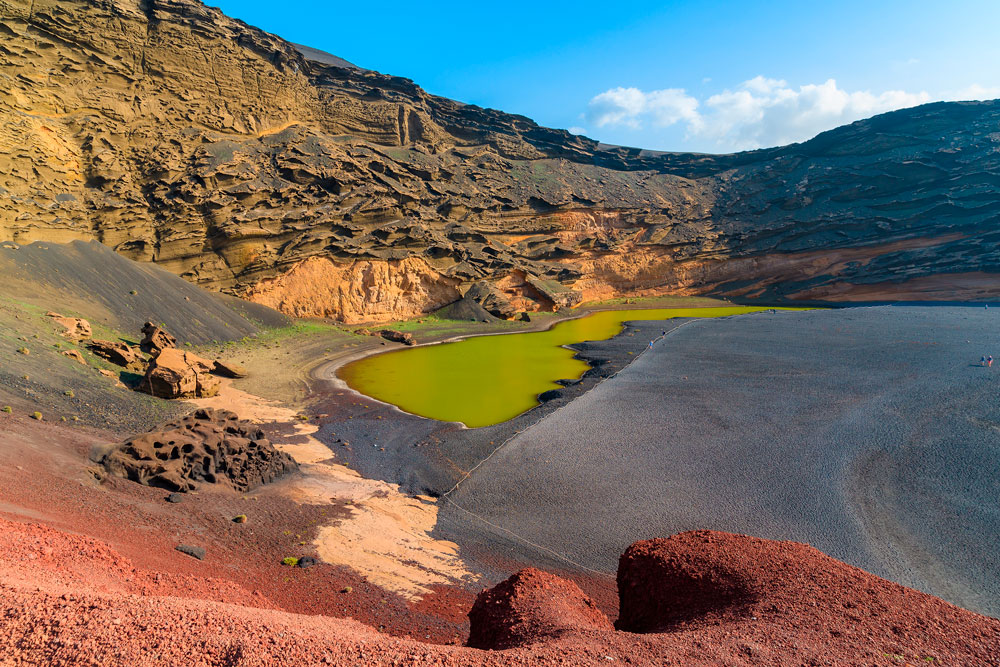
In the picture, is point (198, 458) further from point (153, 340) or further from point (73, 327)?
point (153, 340)

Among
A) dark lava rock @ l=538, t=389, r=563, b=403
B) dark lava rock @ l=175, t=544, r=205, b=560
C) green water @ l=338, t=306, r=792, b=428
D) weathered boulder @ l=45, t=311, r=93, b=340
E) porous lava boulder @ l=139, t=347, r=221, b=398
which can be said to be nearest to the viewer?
dark lava rock @ l=175, t=544, r=205, b=560

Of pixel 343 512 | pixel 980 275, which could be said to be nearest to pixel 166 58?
pixel 343 512

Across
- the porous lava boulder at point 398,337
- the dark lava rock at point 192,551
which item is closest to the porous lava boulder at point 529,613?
the dark lava rock at point 192,551

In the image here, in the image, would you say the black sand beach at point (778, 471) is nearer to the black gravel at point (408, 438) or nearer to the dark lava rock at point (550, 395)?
the black gravel at point (408, 438)

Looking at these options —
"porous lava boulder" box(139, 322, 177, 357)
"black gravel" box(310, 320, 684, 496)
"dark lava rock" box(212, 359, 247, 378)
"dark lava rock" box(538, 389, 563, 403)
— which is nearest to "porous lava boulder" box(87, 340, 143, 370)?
"porous lava boulder" box(139, 322, 177, 357)

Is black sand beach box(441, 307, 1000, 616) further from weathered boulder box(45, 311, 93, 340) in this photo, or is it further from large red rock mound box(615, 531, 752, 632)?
weathered boulder box(45, 311, 93, 340)

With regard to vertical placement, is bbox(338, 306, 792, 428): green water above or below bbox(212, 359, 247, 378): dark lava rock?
below

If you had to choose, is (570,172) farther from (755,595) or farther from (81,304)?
(755,595)
